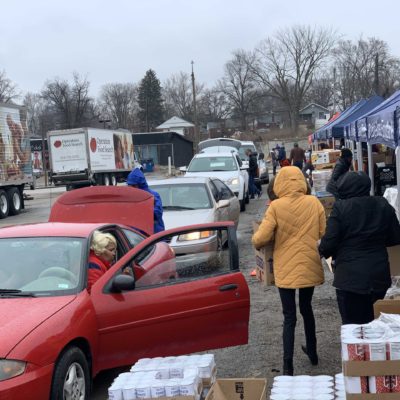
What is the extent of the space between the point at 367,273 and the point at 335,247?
30 centimetres

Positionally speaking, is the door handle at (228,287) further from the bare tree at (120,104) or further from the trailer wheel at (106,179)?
the bare tree at (120,104)

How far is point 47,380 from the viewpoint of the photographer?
377 centimetres

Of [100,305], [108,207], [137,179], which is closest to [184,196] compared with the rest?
[137,179]

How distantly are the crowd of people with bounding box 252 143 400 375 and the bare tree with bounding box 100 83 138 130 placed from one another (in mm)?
97872

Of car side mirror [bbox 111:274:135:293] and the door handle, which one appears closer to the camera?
car side mirror [bbox 111:274:135:293]

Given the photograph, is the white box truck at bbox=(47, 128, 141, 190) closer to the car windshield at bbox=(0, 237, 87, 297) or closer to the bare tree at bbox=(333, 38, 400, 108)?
the car windshield at bbox=(0, 237, 87, 297)

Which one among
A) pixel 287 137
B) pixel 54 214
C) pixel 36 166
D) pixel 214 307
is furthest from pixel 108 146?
pixel 287 137

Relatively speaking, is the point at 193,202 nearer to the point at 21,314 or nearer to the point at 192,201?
the point at 192,201

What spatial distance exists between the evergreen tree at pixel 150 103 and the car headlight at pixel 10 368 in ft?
325

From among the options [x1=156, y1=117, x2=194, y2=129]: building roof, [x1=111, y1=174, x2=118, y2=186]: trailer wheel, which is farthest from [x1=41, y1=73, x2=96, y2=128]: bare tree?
[x1=111, y1=174, x2=118, y2=186]: trailer wheel

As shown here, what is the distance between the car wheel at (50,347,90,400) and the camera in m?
3.85

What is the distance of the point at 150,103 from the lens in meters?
104

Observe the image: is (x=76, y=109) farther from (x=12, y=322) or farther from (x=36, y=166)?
(x=12, y=322)

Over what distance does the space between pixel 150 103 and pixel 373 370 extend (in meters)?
104
